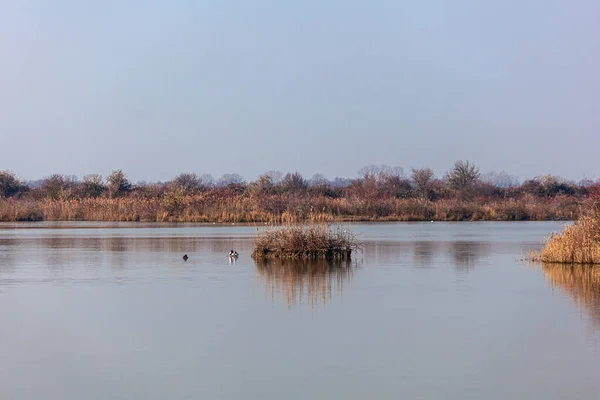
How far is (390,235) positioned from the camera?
30875 millimetres

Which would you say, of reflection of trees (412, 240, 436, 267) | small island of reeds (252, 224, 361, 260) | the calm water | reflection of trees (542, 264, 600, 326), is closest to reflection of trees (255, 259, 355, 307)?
the calm water

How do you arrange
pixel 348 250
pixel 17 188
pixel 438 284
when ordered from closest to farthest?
pixel 438 284, pixel 348 250, pixel 17 188

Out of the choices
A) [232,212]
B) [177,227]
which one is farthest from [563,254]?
[232,212]

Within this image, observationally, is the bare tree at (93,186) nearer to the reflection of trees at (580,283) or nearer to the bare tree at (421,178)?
the bare tree at (421,178)

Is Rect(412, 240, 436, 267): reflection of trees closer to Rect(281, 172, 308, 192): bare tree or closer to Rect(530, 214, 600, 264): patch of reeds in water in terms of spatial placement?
Rect(530, 214, 600, 264): patch of reeds in water

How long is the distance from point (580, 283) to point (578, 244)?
2821mm

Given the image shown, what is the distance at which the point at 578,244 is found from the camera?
18.4m

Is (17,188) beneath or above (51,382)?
above

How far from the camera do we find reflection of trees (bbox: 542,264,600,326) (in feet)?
43.0

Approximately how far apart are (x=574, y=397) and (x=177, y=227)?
102 ft

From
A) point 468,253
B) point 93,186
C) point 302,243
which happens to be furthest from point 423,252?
point 93,186

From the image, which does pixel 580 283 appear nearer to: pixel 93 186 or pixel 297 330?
pixel 297 330

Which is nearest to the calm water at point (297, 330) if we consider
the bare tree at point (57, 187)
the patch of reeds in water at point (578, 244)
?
the patch of reeds in water at point (578, 244)

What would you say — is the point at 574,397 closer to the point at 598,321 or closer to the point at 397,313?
the point at 598,321
